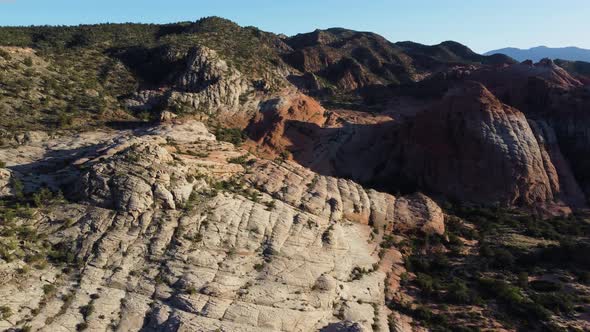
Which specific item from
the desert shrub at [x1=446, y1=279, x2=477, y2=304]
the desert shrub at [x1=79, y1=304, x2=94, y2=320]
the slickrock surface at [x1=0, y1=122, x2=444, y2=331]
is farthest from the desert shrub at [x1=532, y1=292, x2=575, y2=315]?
the desert shrub at [x1=79, y1=304, x2=94, y2=320]

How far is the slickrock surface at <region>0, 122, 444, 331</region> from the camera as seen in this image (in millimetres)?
29656

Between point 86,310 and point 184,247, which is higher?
point 184,247

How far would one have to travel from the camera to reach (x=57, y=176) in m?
39.3

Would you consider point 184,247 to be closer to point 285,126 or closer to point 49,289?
point 49,289

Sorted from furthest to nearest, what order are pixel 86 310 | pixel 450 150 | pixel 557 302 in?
1. pixel 450 150
2. pixel 557 302
3. pixel 86 310

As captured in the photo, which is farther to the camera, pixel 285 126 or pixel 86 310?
pixel 285 126

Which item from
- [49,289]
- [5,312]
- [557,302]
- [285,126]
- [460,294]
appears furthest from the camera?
[285,126]

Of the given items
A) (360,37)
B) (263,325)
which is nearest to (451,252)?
(263,325)

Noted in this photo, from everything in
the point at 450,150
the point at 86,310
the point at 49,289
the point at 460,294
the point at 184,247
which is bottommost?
the point at 86,310

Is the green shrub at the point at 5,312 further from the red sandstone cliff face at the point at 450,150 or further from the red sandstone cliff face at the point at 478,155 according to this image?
the red sandstone cliff face at the point at 478,155

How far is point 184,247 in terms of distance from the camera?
115 feet

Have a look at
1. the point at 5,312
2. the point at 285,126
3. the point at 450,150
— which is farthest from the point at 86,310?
the point at 450,150

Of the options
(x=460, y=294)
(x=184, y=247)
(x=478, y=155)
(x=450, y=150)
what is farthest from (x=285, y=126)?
(x=460, y=294)

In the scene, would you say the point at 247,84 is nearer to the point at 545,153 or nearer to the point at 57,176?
the point at 57,176
